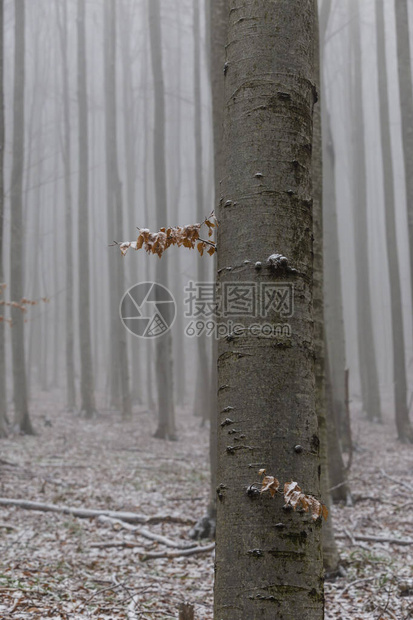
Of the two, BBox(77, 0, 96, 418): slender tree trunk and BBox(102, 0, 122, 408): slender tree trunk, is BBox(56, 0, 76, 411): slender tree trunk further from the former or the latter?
BBox(102, 0, 122, 408): slender tree trunk

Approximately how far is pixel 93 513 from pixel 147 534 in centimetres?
85

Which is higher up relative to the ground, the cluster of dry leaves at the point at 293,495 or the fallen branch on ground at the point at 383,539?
the cluster of dry leaves at the point at 293,495

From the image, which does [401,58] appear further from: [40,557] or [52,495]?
[40,557]

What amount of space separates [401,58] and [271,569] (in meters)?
12.8

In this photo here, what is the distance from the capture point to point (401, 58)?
12.0 metres

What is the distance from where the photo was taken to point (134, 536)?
5434mm

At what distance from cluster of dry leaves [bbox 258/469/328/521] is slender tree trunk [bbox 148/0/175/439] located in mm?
11604

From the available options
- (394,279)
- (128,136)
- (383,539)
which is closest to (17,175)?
(394,279)

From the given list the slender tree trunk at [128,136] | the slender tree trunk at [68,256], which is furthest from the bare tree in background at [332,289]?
the slender tree trunk at [128,136]

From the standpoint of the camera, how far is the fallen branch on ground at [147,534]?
200 inches

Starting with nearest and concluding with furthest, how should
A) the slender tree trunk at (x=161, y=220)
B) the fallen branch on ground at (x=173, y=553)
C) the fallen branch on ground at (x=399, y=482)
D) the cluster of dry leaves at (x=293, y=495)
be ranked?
the cluster of dry leaves at (x=293, y=495), the fallen branch on ground at (x=173, y=553), the fallen branch on ground at (x=399, y=482), the slender tree trunk at (x=161, y=220)

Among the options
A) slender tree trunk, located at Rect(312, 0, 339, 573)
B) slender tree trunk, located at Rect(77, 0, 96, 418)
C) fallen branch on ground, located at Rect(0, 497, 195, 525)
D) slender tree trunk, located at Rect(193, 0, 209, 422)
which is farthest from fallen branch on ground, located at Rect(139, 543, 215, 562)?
slender tree trunk, located at Rect(77, 0, 96, 418)

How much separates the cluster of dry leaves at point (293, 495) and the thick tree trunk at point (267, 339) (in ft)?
0.10
